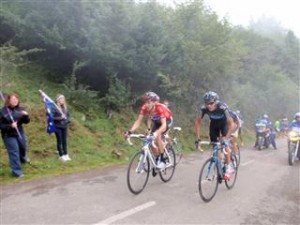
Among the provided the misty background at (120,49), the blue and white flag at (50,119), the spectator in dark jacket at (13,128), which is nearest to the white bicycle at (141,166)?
the spectator in dark jacket at (13,128)

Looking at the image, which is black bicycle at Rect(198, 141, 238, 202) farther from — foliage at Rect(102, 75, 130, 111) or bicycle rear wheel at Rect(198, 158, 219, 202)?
foliage at Rect(102, 75, 130, 111)

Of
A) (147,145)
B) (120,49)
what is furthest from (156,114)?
(120,49)

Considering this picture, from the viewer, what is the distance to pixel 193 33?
21.4 metres

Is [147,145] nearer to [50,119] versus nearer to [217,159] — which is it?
[217,159]

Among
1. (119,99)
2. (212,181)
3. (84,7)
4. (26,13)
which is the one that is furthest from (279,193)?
(26,13)

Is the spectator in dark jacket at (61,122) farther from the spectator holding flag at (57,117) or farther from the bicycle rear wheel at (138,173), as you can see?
the bicycle rear wheel at (138,173)

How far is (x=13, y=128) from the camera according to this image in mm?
8703

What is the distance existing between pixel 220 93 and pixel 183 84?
18.0ft

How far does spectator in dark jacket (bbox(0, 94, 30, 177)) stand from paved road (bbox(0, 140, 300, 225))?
81 centimetres

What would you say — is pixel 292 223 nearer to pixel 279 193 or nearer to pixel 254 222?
pixel 254 222

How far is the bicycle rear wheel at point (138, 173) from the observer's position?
7.67m

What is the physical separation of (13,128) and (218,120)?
483 centimetres

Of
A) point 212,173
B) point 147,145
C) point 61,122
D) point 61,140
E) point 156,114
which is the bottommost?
point 212,173

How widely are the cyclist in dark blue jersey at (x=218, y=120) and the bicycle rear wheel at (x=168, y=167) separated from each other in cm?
121
